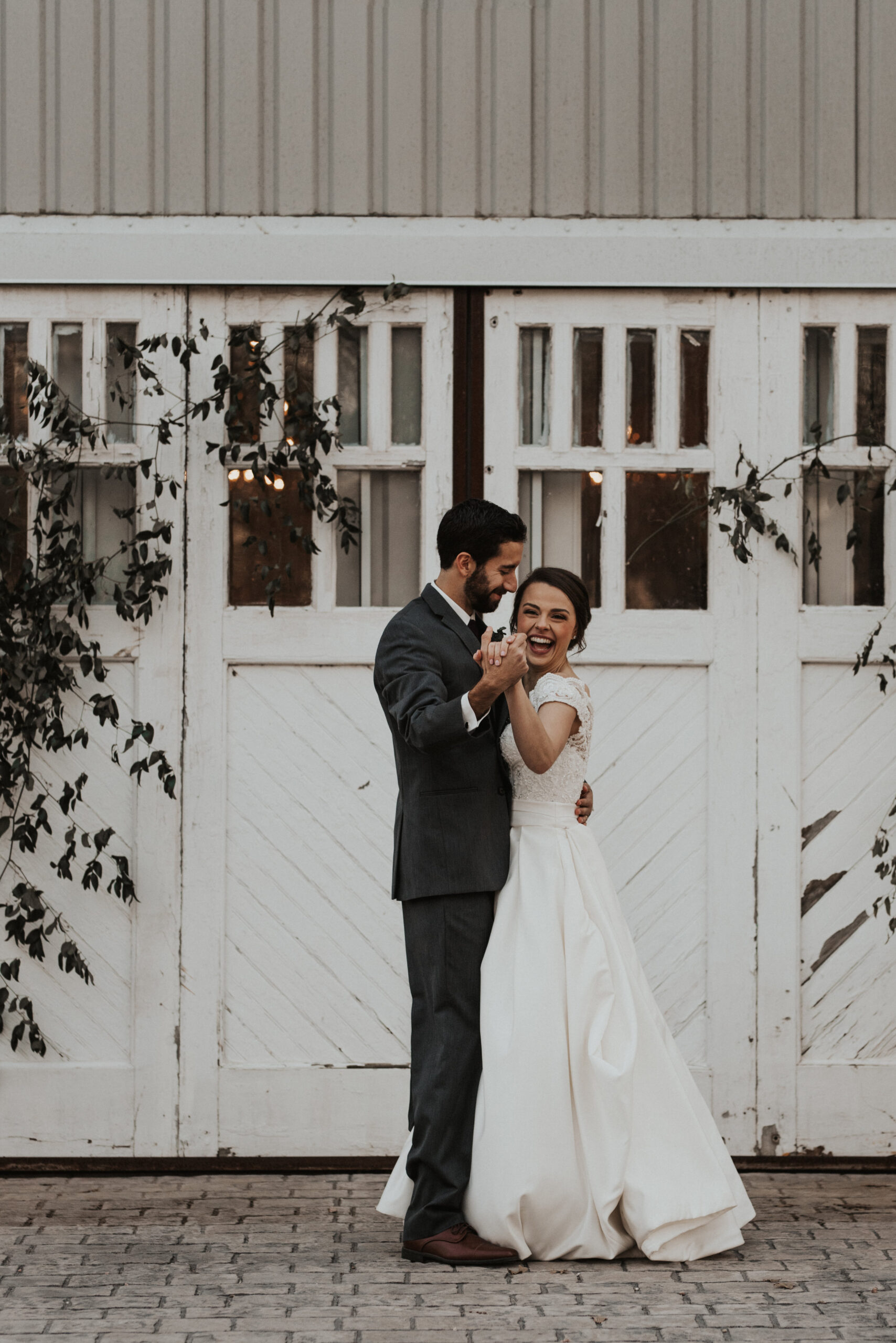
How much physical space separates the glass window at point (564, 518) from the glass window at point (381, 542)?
0.39 m

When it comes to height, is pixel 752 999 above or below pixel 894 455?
below

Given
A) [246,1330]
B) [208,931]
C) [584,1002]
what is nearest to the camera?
[246,1330]

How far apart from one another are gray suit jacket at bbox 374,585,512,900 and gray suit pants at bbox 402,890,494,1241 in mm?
71

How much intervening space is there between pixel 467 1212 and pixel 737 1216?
2.51ft

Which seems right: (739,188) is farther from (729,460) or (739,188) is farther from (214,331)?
(214,331)

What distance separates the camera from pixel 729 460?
495 cm

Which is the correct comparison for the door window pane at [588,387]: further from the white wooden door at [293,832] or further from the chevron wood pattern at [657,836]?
the chevron wood pattern at [657,836]

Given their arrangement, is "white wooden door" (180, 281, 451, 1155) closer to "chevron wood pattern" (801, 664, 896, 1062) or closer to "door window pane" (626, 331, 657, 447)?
"door window pane" (626, 331, 657, 447)

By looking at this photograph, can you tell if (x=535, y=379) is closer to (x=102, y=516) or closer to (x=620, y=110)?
(x=620, y=110)

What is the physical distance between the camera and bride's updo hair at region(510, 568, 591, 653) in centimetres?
411

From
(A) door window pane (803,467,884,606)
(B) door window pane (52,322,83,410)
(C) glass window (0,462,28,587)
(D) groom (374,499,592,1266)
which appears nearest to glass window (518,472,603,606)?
(A) door window pane (803,467,884,606)

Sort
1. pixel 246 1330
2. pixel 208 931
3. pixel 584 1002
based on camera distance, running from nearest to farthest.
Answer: pixel 246 1330, pixel 584 1002, pixel 208 931

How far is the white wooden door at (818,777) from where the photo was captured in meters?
4.91

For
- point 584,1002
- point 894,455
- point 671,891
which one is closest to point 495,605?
point 584,1002
